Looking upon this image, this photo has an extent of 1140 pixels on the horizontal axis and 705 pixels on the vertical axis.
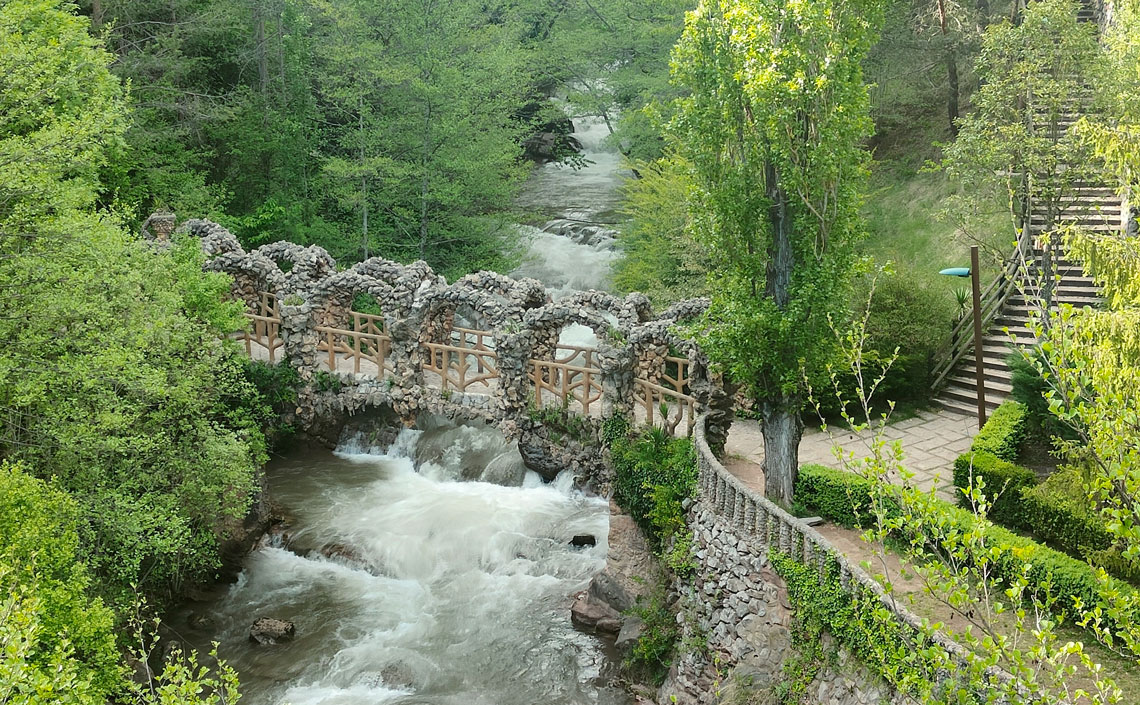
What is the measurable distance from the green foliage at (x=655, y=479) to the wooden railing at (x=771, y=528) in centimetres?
69

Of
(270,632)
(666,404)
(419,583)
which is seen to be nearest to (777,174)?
(666,404)

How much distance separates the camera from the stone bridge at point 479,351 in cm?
2106

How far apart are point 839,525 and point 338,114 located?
28.3 metres

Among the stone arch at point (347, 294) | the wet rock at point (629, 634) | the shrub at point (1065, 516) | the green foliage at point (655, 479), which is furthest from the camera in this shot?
the stone arch at point (347, 294)

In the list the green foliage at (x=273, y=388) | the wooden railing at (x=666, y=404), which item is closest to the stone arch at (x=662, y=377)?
the wooden railing at (x=666, y=404)

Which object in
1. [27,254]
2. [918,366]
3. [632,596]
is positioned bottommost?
[632,596]

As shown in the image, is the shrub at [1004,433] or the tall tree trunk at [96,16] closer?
the shrub at [1004,433]

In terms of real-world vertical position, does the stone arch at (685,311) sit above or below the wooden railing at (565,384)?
above

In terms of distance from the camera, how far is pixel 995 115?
2233 centimetres

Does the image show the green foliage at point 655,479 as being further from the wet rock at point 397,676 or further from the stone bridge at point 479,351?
the wet rock at point 397,676

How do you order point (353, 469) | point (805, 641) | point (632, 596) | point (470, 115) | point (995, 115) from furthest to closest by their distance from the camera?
point (470, 115) < point (353, 469) < point (995, 115) < point (632, 596) < point (805, 641)

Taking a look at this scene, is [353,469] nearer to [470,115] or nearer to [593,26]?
[470,115]

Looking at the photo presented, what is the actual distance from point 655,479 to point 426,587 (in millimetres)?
5734

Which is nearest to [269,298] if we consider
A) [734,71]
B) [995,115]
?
[734,71]
